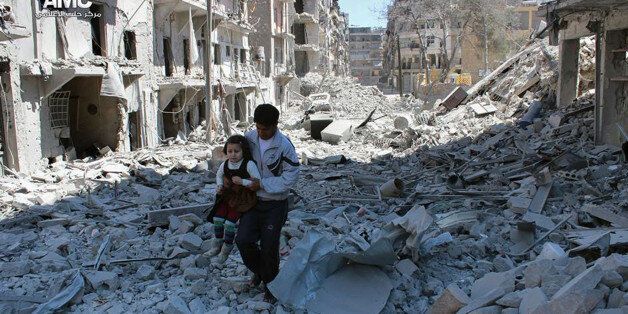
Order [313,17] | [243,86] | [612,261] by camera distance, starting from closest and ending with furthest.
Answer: [612,261]
[243,86]
[313,17]

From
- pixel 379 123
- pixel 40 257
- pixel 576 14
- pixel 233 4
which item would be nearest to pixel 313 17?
pixel 233 4

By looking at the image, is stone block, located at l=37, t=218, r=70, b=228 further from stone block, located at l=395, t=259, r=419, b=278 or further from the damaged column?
the damaged column

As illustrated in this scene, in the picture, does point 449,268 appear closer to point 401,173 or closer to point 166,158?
point 401,173

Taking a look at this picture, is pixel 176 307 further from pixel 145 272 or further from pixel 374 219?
pixel 374 219

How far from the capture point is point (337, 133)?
21.8m

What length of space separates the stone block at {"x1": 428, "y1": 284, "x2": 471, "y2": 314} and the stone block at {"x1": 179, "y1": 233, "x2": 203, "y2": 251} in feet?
10.4

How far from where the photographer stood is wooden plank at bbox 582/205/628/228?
6633 millimetres

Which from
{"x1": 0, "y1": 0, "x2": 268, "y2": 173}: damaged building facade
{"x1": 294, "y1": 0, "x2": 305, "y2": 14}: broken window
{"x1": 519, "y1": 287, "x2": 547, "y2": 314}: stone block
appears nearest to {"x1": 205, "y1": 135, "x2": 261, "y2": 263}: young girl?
{"x1": 519, "y1": 287, "x2": 547, "y2": 314}: stone block

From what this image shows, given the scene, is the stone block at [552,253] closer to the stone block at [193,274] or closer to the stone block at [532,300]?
the stone block at [532,300]

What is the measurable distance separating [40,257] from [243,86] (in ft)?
84.6

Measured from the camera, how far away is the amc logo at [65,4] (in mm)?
14873

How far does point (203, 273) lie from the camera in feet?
18.8

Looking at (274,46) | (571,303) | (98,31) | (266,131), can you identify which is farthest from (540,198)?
(274,46)

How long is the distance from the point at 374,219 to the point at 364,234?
1.63 m
